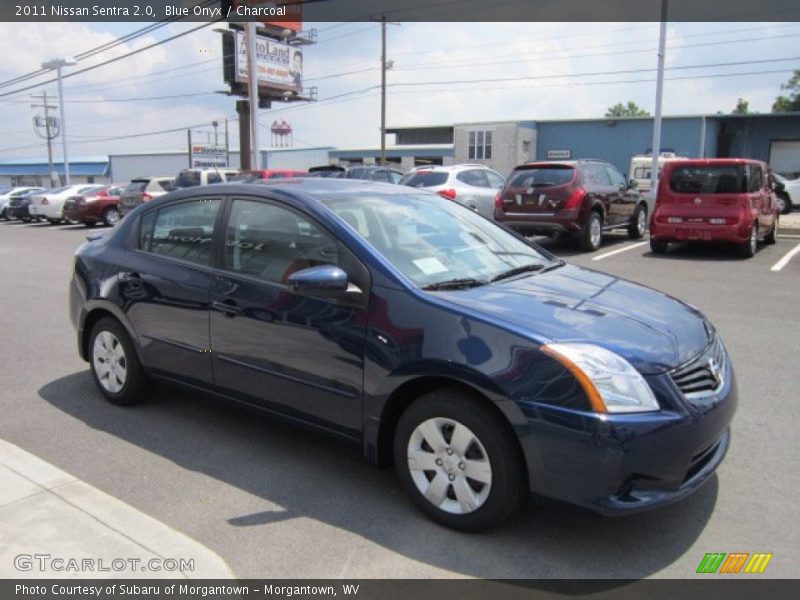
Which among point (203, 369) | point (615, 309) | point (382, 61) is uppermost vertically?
point (382, 61)

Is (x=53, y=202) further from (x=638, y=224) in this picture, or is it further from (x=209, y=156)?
(x=209, y=156)

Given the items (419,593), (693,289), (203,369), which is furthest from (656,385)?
(693,289)

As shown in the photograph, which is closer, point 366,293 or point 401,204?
point 366,293

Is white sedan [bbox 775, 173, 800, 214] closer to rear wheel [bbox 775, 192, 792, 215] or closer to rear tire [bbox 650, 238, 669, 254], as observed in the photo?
rear wheel [bbox 775, 192, 792, 215]

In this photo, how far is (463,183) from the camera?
15000 millimetres

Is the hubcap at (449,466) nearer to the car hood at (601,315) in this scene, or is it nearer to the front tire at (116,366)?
the car hood at (601,315)

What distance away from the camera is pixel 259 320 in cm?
390

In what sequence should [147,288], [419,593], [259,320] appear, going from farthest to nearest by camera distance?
[147,288]
[259,320]
[419,593]

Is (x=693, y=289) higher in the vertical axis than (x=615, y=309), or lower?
lower

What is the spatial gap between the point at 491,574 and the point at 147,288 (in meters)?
2.98

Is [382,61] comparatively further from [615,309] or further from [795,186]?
[615,309]

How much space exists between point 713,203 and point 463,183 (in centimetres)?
514

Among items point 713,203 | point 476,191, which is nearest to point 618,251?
point 713,203

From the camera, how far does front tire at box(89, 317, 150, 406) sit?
4820 millimetres
